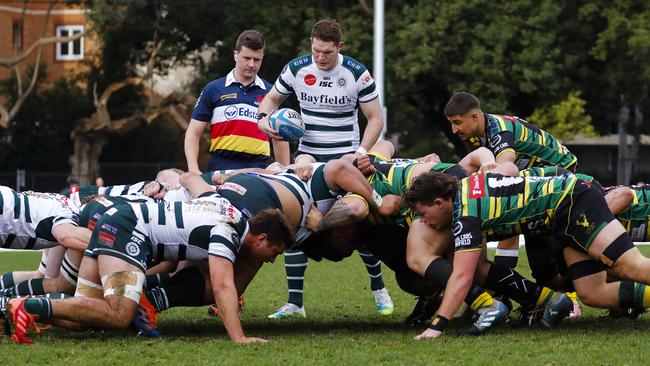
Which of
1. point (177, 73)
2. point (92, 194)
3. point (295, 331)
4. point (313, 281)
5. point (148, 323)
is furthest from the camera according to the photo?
point (177, 73)

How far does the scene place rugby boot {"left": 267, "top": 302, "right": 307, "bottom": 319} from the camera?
9.48m

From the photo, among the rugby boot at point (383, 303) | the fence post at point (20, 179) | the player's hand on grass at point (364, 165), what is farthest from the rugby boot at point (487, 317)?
the fence post at point (20, 179)

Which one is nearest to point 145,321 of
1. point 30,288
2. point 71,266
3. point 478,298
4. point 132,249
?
point 132,249

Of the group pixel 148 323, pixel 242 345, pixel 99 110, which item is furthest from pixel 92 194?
pixel 99 110

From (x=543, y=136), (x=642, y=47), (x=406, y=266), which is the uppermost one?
(x=642, y=47)

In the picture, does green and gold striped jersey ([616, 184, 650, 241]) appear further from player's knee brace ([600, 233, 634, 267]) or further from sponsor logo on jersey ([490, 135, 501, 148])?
sponsor logo on jersey ([490, 135, 501, 148])

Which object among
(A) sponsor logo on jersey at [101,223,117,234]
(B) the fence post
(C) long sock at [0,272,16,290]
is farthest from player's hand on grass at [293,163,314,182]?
(B) the fence post

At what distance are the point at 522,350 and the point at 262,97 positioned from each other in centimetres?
425

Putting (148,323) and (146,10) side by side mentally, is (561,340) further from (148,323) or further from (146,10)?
(146,10)

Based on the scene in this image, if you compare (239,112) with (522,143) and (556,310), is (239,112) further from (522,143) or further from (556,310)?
(556,310)

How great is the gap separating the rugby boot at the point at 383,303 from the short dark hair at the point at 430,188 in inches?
91.5

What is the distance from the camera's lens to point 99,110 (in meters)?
39.5

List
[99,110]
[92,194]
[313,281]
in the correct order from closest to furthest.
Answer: [92,194] < [313,281] < [99,110]

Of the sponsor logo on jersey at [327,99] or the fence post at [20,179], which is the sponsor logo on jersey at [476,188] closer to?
the sponsor logo on jersey at [327,99]
